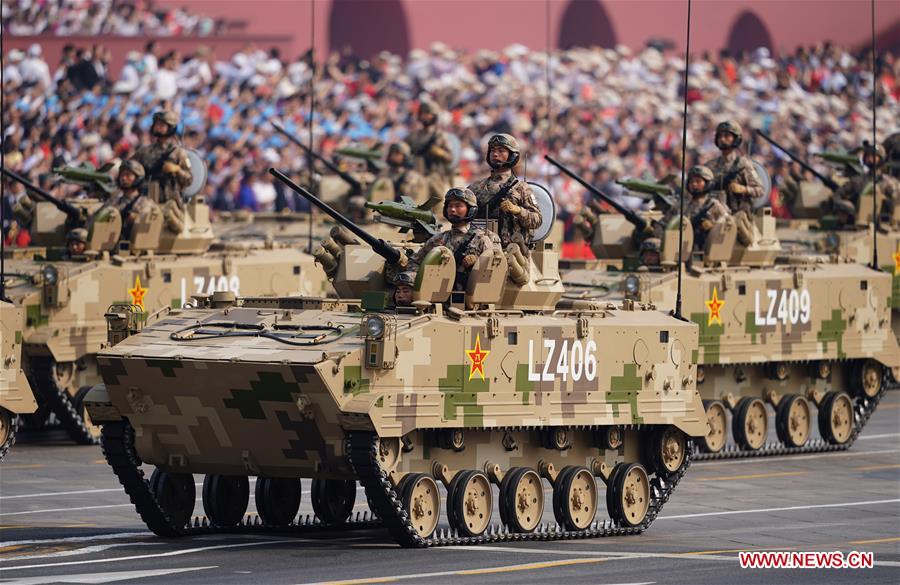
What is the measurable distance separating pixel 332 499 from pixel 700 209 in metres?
14.3

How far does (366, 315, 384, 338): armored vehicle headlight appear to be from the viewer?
84.1ft

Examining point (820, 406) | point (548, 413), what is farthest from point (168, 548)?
point (820, 406)

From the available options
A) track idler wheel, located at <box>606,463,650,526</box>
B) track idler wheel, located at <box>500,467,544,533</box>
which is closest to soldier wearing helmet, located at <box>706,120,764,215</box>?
track idler wheel, located at <box>606,463,650,526</box>

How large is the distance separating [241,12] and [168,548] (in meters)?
32.6

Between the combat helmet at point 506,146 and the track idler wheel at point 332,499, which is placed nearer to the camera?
the track idler wheel at point 332,499

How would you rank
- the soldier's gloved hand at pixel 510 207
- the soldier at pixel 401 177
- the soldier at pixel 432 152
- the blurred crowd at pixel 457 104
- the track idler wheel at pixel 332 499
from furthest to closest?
the blurred crowd at pixel 457 104 → the soldier at pixel 432 152 → the soldier at pixel 401 177 → the soldier's gloved hand at pixel 510 207 → the track idler wheel at pixel 332 499

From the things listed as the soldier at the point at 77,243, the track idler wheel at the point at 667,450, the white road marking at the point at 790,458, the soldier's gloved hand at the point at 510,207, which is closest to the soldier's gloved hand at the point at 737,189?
the white road marking at the point at 790,458

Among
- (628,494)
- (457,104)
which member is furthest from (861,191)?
(628,494)

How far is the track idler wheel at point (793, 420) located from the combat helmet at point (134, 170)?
11806 millimetres

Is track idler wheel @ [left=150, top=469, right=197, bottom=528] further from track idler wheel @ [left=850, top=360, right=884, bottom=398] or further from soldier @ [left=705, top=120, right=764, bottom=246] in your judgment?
track idler wheel @ [left=850, top=360, right=884, bottom=398]

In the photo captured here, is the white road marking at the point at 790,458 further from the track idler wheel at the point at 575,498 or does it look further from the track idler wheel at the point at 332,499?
the track idler wheel at the point at 332,499

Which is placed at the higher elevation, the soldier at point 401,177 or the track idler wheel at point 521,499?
the soldier at point 401,177

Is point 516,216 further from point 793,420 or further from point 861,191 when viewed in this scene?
point 861,191

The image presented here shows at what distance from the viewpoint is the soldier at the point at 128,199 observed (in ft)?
131
